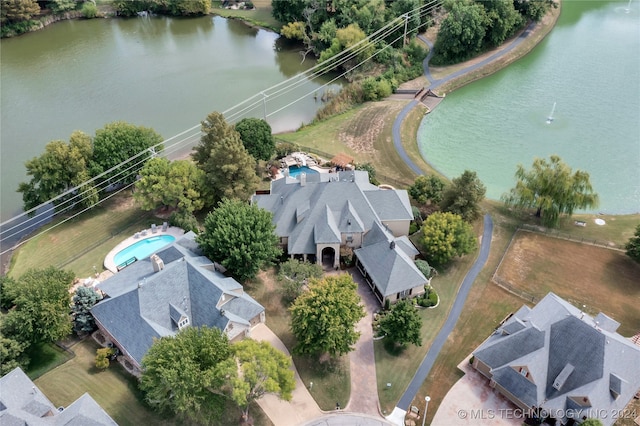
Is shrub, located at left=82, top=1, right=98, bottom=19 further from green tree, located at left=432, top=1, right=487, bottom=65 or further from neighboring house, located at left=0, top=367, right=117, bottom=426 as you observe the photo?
neighboring house, located at left=0, top=367, right=117, bottom=426

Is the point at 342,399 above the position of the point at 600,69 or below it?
below

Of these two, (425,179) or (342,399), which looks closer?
(342,399)

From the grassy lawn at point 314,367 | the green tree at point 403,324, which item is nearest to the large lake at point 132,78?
the grassy lawn at point 314,367

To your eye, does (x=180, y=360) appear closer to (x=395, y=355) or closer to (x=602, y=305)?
(x=395, y=355)

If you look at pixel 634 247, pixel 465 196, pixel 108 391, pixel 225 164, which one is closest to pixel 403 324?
pixel 465 196

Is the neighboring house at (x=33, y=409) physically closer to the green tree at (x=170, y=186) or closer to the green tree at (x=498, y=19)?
the green tree at (x=170, y=186)

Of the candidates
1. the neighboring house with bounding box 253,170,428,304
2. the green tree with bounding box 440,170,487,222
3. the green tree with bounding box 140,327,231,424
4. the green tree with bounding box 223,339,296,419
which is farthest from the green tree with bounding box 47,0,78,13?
the green tree with bounding box 223,339,296,419

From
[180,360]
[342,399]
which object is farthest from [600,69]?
[180,360]
